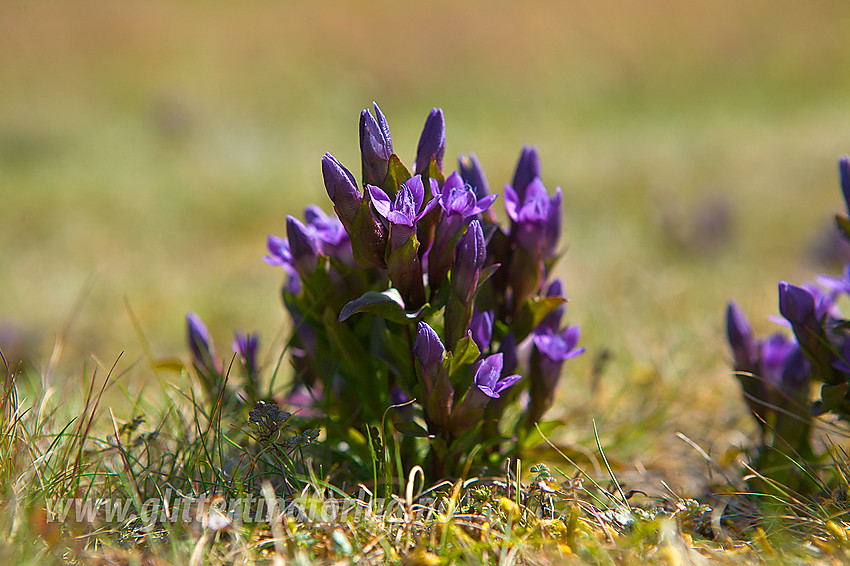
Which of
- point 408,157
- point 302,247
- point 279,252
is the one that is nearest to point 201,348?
point 279,252

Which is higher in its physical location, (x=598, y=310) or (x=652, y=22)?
(x=652, y=22)

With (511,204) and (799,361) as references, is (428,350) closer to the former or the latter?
(511,204)

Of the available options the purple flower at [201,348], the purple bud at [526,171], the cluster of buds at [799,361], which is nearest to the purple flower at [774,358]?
the cluster of buds at [799,361]

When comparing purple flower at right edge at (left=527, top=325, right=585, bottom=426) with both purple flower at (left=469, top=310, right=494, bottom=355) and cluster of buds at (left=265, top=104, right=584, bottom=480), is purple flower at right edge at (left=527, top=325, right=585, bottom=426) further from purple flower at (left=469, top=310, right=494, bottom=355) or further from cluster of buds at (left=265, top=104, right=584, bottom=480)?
purple flower at (left=469, top=310, right=494, bottom=355)

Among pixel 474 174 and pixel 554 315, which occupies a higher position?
pixel 474 174

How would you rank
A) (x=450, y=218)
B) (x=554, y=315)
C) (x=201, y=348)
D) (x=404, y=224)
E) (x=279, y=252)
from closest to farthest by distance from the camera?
(x=404, y=224) → (x=450, y=218) → (x=279, y=252) → (x=554, y=315) → (x=201, y=348)

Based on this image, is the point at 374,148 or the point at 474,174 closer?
the point at 374,148

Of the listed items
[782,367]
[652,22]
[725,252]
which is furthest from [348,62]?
[782,367]

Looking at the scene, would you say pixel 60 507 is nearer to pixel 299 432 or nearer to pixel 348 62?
pixel 299 432
